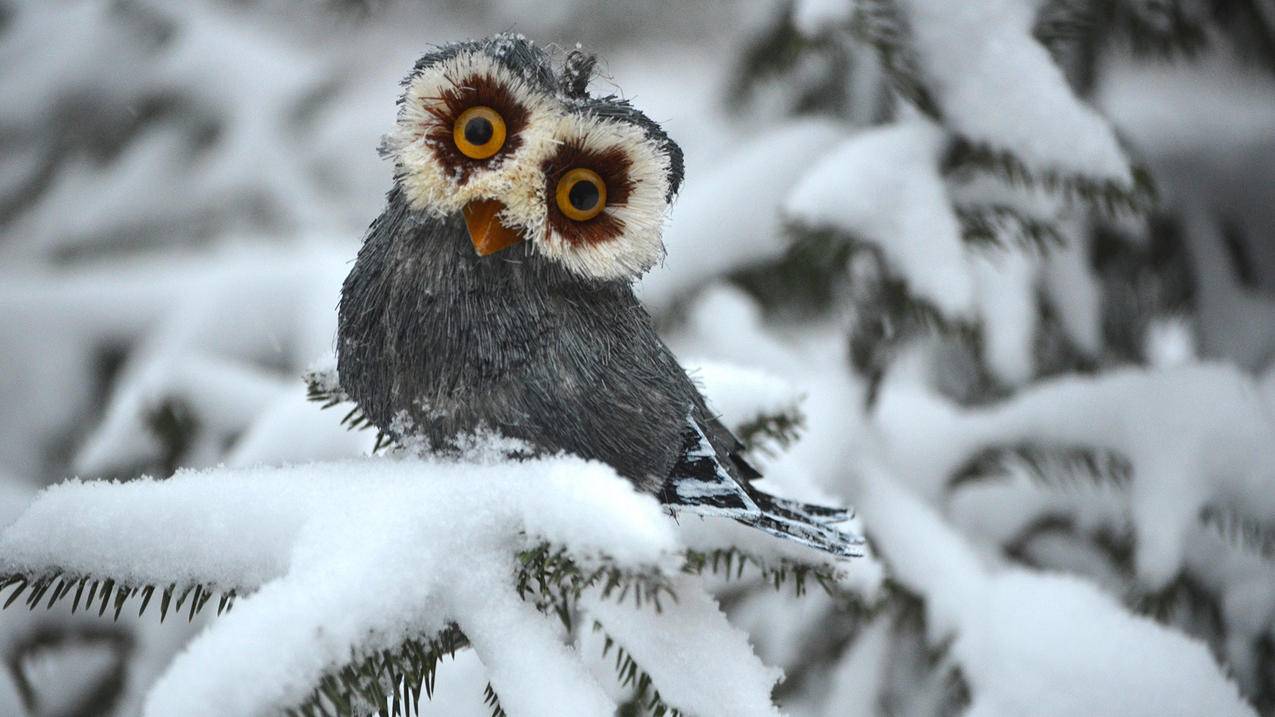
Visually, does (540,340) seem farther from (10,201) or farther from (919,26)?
(10,201)

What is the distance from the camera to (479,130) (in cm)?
52

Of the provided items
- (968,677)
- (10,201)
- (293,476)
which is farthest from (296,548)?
(10,201)

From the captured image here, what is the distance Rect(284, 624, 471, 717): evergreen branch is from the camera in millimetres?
441

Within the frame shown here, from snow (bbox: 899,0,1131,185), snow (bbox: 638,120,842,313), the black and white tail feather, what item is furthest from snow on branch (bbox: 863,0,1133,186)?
the black and white tail feather

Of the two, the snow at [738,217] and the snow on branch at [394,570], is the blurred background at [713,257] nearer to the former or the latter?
the snow at [738,217]

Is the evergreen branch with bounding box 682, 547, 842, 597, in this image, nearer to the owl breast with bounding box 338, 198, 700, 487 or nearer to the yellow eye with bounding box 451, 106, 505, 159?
the owl breast with bounding box 338, 198, 700, 487

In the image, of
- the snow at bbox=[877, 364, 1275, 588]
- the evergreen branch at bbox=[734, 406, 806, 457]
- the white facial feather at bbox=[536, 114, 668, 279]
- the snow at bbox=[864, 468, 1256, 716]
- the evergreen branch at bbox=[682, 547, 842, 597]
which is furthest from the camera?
the snow at bbox=[877, 364, 1275, 588]

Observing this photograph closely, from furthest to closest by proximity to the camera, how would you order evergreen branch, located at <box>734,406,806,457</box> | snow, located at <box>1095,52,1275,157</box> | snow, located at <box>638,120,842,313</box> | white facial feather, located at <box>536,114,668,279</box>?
snow, located at <box>1095,52,1275,157</box>, snow, located at <box>638,120,842,313</box>, evergreen branch, located at <box>734,406,806,457</box>, white facial feather, located at <box>536,114,668,279</box>

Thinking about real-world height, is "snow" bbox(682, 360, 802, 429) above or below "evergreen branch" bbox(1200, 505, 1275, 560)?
above

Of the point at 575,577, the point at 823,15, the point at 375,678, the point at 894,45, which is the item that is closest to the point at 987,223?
the point at 894,45

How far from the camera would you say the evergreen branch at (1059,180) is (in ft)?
3.24

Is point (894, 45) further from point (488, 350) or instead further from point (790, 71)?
point (488, 350)

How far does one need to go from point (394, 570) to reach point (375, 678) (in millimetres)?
62

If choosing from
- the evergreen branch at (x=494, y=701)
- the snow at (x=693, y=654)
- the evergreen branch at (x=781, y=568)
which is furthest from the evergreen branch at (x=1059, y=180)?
the evergreen branch at (x=494, y=701)
